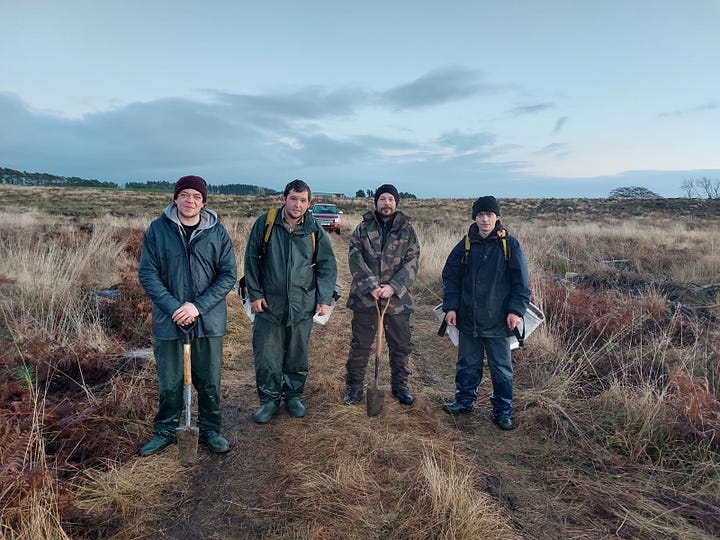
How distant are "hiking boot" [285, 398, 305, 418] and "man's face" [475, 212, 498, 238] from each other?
2317 millimetres

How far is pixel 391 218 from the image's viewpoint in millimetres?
4215

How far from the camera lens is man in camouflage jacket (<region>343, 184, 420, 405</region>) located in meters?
4.13

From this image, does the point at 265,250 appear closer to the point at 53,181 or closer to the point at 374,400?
the point at 374,400

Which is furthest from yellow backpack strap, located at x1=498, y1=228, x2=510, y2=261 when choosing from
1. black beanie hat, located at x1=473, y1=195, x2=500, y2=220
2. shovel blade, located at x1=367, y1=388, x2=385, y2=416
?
shovel blade, located at x1=367, y1=388, x2=385, y2=416

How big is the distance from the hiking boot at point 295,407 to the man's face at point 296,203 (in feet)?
5.65

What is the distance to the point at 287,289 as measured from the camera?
3787 mm

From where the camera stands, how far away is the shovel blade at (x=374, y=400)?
3.93 meters

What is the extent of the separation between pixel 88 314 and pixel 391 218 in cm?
412

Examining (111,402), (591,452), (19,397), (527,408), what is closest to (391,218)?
(527,408)

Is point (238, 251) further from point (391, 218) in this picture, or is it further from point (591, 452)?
point (591, 452)

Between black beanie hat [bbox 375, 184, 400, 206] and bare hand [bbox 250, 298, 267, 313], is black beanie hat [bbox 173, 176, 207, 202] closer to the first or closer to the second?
bare hand [bbox 250, 298, 267, 313]

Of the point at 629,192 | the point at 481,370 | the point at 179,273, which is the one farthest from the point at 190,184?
the point at 629,192

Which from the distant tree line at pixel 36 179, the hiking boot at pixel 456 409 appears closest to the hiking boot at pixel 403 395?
the hiking boot at pixel 456 409

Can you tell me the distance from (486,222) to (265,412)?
103 inches
